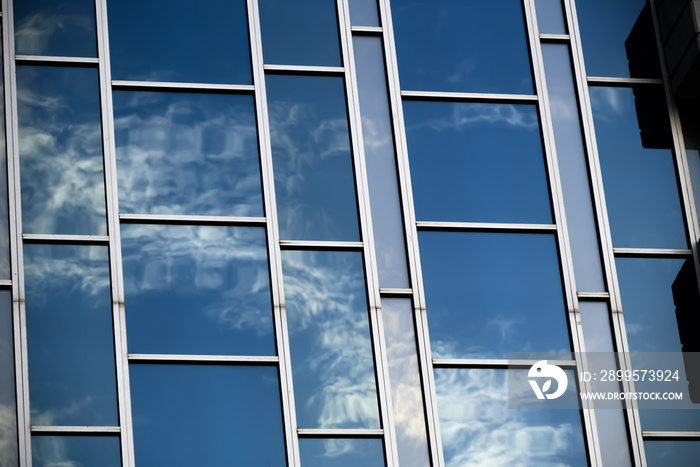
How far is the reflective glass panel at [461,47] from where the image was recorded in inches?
487

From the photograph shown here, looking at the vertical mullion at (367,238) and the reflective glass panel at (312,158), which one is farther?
the reflective glass panel at (312,158)

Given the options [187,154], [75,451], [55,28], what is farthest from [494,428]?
[55,28]

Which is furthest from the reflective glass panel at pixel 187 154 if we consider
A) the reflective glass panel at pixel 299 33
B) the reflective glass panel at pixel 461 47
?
the reflective glass panel at pixel 461 47

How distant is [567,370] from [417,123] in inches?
117

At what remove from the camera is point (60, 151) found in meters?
11.4

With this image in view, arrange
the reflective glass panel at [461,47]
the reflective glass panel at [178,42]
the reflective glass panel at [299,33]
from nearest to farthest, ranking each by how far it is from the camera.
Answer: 1. the reflective glass panel at [178,42]
2. the reflective glass panel at [299,33]
3. the reflective glass panel at [461,47]

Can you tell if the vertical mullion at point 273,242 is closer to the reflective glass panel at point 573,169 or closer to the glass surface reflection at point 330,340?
the glass surface reflection at point 330,340

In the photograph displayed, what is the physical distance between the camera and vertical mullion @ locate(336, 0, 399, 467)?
10.8 m

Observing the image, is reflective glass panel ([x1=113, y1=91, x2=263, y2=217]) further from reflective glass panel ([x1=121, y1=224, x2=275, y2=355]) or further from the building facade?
reflective glass panel ([x1=121, y1=224, x2=275, y2=355])

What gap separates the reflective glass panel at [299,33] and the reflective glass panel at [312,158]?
0.23 m

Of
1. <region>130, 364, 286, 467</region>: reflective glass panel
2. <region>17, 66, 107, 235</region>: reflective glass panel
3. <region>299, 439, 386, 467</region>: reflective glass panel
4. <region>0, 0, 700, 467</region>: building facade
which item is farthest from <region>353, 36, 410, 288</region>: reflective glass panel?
<region>17, 66, 107, 235</region>: reflective glass panel

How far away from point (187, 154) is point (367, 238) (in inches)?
78.6

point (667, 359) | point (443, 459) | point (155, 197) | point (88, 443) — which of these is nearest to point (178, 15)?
point (155, 197)

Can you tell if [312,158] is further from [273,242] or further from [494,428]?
[494,428]
